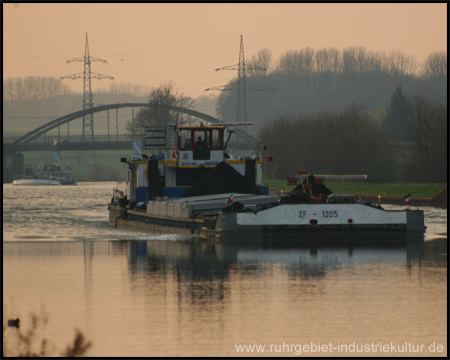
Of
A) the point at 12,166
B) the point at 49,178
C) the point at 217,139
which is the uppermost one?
the point at 12,166

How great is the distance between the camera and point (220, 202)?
29781 mm

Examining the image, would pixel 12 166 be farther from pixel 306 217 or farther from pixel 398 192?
pixel 306 217

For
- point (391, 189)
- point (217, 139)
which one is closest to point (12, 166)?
point (391, 189)

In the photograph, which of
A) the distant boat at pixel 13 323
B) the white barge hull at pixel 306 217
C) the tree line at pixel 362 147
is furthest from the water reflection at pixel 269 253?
the tree line at pixel 362 147

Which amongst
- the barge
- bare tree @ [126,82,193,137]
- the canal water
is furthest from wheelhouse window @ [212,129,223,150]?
bare tree @ [126,82,193,137]

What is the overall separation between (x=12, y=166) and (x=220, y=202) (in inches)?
5701

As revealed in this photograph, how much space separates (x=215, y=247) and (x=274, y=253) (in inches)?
96.5

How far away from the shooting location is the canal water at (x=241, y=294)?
11.7m

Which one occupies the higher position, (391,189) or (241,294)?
(391,189)

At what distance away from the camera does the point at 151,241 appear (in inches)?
1141

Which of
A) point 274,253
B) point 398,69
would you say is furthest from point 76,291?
point 398,69

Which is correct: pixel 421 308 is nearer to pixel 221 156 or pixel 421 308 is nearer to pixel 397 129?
pixel 221 156

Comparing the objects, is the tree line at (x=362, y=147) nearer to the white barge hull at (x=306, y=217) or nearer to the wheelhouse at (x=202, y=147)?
the wheelhouse at (x=202, y=147)

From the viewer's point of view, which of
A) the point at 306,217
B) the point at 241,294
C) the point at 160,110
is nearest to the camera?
the point at 241,294
